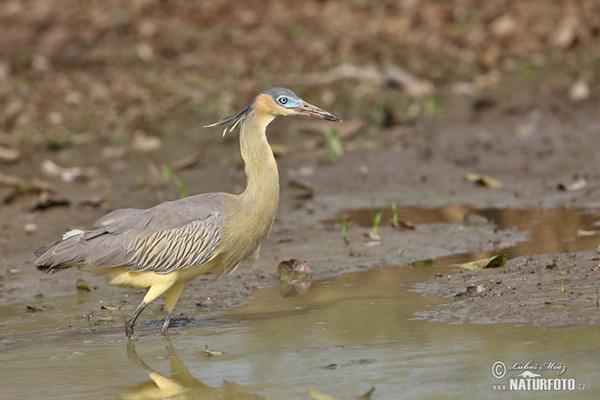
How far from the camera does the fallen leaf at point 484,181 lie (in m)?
10.7

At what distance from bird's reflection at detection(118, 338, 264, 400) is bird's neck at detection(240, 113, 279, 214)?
1.63 metres

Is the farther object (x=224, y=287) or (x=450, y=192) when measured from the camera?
(x=450, y=192)

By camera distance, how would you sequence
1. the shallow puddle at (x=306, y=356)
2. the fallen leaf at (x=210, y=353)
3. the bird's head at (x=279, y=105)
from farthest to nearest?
the bird's head at (x=279, y=105), the fallen leaf at (x=210, y=353), the shallow puddle at (x=306, y=356)

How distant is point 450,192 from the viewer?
10781mm

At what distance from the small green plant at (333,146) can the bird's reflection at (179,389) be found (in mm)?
6220

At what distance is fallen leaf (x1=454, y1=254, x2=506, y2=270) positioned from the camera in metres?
7.16

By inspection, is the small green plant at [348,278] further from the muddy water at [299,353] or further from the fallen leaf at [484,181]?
the fallen leaf at [484,181]

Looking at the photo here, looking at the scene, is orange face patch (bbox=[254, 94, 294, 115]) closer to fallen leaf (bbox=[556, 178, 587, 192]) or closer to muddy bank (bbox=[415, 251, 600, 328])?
muddy bank (bbox=[415, 251, 600, 328])

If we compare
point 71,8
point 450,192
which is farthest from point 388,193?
point 71,8

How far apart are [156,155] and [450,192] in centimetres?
416

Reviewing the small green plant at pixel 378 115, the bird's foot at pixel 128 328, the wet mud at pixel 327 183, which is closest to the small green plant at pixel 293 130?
the wet mud at pixel 327 183

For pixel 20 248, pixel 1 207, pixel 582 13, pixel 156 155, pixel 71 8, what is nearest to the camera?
pixel 20 248

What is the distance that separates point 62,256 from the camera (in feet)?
22.4

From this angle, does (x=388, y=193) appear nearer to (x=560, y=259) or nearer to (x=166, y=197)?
(x=166, y=197)
